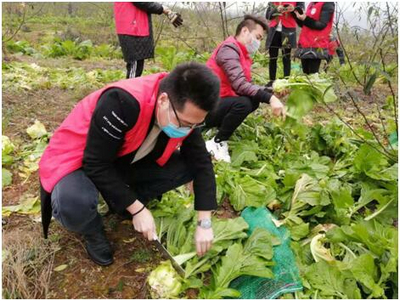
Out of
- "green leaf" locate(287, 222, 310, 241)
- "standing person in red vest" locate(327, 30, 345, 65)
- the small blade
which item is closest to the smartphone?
"standing person in red vest" locate(327, 30, 345, 65)

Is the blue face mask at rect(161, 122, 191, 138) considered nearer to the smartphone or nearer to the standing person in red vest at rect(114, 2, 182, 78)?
the standing person in red vest at rect(114, 2, 182, 78)

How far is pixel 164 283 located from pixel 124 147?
740mm

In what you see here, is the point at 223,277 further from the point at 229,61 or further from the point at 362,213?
the point at 229,61

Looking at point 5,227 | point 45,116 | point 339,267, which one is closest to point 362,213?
point 339,267

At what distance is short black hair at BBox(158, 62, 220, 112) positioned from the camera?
172cm

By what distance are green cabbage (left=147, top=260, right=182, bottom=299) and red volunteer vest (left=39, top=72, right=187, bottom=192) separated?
664 mm

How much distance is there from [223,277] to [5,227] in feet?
4.80

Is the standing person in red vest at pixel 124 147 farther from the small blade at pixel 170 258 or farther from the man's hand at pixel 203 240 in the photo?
the small blade at pixel 170 258

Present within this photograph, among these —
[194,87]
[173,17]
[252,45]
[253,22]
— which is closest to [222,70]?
[252,45]

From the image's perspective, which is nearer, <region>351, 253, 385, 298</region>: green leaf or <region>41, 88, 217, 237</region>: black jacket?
<region>41, 88, 217, 237</region>: black jacket

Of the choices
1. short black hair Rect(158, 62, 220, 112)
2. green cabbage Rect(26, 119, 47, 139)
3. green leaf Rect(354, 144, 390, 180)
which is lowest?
green cabbage Rect(26, 119, 47, 139)

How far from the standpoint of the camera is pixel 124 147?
2.02 m

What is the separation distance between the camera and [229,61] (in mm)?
3236

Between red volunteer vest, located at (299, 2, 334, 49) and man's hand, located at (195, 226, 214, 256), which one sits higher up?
red volunteer vest, located at (299, 2, 334, 49)
